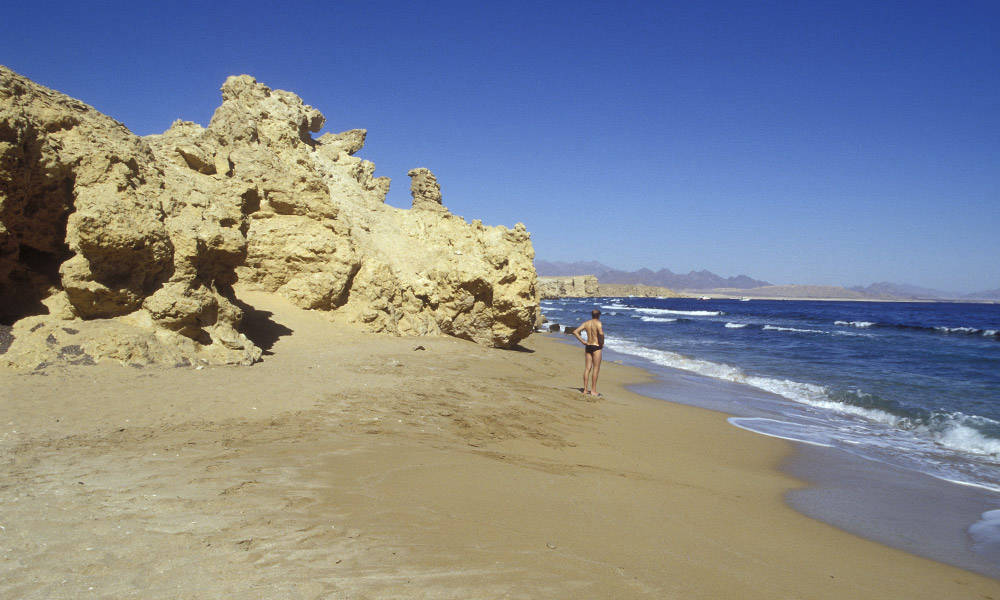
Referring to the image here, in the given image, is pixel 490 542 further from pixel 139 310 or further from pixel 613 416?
pixel 139 310

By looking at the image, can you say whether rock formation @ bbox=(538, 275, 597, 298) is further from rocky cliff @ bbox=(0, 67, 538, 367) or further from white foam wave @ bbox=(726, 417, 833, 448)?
white foam wave @ bbox=(726, 417, 833, 448)

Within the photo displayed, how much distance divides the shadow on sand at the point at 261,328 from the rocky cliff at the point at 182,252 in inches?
Result: 21.7

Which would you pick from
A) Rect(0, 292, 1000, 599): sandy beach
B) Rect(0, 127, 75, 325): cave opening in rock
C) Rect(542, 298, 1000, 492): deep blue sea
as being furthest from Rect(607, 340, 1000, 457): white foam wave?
Rect(0, 127, 75, 325): cave opening in rock

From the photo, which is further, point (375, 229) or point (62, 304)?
point (375, 229)

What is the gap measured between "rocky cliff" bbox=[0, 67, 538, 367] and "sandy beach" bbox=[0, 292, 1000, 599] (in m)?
1.00

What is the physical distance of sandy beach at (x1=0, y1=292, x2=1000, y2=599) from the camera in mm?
2564

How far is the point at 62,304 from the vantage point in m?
6.45

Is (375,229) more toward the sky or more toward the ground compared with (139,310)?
more toward the sky

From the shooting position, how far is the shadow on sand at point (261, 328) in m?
8.91

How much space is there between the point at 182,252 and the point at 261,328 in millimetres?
2534

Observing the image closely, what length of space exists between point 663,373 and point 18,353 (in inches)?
519

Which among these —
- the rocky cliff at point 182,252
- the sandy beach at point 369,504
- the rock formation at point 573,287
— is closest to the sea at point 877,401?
the sandy beach at point 369,504

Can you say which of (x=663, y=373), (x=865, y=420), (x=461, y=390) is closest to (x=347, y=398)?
(x=461, y=390)

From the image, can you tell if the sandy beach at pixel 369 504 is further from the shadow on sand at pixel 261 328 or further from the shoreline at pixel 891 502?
the shadow on sand at pixel 261 328
